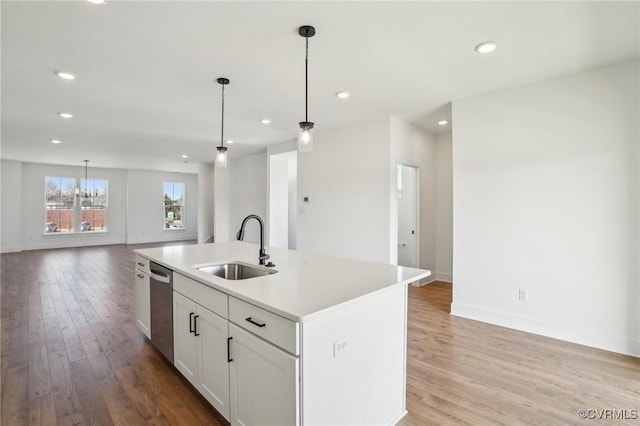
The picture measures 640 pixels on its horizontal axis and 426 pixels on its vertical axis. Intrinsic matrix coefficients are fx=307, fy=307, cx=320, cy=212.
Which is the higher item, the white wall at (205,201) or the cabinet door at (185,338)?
the white wall at (205,201)

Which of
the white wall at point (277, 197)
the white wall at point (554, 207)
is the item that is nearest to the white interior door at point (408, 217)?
the white wall at point (554, 207)

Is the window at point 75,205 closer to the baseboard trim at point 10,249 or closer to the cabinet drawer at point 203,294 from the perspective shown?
the baseboard trim at point 10,249

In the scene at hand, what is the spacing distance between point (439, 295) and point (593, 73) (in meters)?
3.08

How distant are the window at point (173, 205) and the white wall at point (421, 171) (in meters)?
9.45

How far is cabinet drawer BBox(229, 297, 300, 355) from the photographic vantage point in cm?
124

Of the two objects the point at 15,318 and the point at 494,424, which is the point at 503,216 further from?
the point at 15,318

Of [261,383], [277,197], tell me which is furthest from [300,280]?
[277,197]

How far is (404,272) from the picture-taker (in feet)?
6.44

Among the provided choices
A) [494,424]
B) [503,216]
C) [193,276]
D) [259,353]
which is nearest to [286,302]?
[259,353]

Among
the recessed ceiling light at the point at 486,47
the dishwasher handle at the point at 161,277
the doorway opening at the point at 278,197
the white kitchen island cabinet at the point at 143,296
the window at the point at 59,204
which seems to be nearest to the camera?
the dishwasher handle at the point at 161,277

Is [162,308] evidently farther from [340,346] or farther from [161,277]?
[340,346]

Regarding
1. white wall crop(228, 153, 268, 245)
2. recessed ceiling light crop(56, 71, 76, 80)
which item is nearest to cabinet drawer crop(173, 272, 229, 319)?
recessed ceiling light crop(56, 71, 76, 80)

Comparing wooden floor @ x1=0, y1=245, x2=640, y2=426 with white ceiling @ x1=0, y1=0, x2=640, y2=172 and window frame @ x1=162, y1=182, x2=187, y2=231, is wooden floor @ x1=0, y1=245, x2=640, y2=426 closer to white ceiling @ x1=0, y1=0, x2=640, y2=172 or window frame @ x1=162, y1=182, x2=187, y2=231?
white ceiling @ x1=0, y1=0, x2=640, y2=172

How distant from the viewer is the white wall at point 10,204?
8.26 metres
